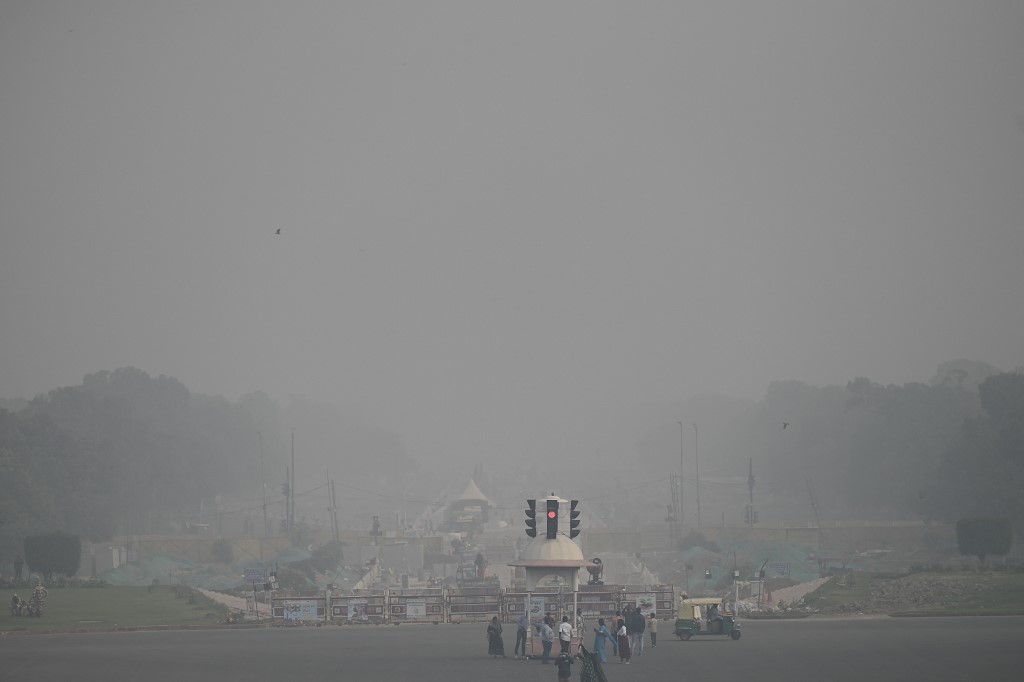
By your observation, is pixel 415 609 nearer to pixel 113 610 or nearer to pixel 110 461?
pixel 113 610

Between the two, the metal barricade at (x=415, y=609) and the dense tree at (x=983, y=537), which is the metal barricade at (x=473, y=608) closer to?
the metal barricade at (x=415, y=609)

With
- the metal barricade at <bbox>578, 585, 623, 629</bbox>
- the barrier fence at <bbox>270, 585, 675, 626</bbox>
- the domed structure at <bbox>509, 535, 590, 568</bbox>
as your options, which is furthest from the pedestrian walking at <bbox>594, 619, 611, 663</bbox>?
the barrier fence at <bbox>270, 585, 675, 626</bbox>

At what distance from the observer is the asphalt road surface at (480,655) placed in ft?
144

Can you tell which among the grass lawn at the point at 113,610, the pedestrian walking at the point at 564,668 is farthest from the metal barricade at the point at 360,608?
the pedestrian walking at the point at 564,668

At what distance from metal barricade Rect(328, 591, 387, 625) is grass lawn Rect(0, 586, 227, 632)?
494cm

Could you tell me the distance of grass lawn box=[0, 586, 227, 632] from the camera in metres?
65.1

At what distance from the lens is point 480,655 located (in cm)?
5109

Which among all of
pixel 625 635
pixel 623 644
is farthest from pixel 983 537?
pixel 623 644

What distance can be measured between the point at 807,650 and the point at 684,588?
40.4 meters

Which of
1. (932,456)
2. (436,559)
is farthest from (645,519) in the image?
(436,559)

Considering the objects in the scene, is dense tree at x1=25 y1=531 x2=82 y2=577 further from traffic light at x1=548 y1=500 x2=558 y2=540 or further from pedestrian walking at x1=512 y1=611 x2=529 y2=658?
traffic light at x1=548 y1=500 x2=558 y2=540

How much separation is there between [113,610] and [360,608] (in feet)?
38.1

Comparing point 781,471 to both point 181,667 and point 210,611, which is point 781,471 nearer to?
point 210,611

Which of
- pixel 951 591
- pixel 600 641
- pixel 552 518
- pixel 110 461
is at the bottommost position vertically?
pixel 600 641
